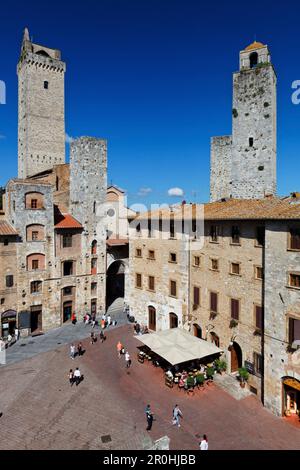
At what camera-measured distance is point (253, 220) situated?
23406 mm

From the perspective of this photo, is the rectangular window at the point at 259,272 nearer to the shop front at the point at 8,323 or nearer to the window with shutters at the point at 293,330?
the window with shutters at the point at 293,330

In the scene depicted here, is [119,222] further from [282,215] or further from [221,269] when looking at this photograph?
[282,215]

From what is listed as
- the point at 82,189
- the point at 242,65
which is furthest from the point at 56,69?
the point at 242,65

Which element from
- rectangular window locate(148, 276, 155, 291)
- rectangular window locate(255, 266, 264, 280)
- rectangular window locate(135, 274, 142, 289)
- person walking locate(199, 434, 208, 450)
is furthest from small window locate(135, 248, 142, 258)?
person walking locate(199, 434, 208, 450)

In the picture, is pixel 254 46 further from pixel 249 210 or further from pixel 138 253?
pixel 138 253

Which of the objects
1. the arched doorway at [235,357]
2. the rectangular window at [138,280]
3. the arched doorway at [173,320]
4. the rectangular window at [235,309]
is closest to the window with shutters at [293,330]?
the rectangular window at [235,309]

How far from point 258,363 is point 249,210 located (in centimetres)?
1132

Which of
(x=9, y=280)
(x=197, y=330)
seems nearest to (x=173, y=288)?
(x=197, y=330)

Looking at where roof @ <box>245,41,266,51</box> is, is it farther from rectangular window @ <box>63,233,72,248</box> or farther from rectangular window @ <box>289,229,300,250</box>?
rectangular window @ <box>63,233,72,248</box>

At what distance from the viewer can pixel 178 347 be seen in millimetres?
25578

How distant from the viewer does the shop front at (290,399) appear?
2094 centimetres

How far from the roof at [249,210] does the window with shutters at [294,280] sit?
3.62 metres

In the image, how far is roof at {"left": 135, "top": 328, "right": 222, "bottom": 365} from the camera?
2448cm

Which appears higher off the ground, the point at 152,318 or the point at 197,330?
the point at 197,330
